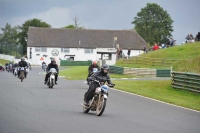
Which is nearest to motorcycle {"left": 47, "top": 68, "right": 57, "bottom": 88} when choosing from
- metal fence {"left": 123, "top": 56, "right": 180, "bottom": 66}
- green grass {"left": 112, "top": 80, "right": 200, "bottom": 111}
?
green grass {"left": 112, "top": 80, "right": 200, "bottom": 111}

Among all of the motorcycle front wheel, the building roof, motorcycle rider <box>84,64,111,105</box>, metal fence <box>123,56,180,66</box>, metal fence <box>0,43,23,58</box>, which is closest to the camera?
the motorcycle front wheel

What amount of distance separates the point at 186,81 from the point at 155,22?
338 ft

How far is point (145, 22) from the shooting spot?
442 ft

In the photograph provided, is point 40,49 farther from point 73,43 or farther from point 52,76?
point 52,76

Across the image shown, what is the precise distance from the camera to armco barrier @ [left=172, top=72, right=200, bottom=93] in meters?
30.0

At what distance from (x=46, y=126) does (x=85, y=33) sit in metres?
111

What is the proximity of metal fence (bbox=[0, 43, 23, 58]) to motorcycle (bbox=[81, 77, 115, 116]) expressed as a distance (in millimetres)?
106247

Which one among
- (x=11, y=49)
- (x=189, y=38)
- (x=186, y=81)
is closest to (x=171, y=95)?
(x=186, y=81)

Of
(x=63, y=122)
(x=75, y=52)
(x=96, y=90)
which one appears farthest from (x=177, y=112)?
(x=75, y=52)

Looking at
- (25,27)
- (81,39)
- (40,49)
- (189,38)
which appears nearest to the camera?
(189,38)

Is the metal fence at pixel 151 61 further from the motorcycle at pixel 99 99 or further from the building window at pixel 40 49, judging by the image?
the building window at pixel 40 49

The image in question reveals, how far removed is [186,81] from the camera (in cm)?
3147

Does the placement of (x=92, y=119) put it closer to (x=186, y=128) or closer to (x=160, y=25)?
(x=186, y=128)

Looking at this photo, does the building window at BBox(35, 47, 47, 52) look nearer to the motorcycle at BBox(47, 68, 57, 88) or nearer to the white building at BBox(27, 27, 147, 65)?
the white building at BBox(27, 27, 147, 65)
